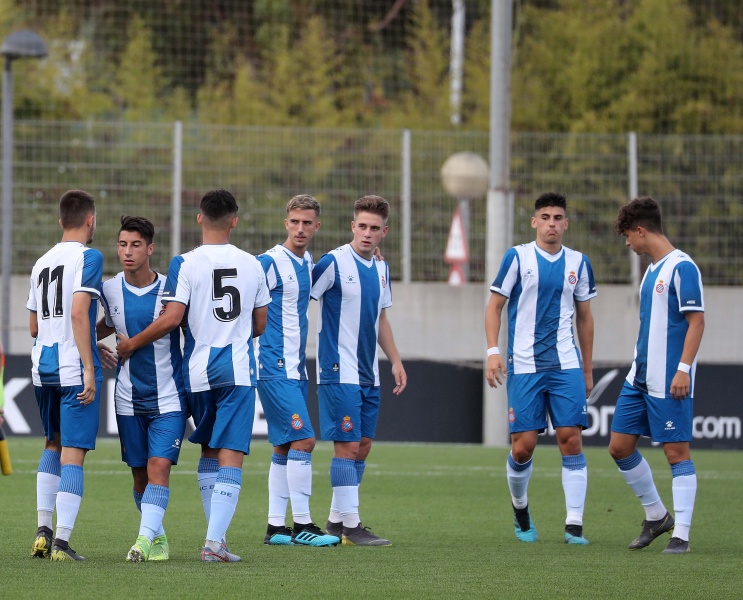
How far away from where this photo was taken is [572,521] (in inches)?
315

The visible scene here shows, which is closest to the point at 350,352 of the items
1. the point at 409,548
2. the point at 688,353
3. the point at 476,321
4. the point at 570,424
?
the point at 409,548

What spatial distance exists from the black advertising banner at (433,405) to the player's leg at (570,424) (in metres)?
6.76

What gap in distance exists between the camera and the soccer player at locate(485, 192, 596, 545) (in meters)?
8.12

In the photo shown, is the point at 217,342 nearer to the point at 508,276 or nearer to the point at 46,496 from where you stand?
the point at 46,496

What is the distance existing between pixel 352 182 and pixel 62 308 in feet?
40.3

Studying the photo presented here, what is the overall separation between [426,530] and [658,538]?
59.7 inches

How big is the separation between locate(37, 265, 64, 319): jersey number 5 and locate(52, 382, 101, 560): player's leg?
41cm

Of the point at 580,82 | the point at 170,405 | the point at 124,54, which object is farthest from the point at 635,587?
the point at 124,54

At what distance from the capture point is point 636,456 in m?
8.09

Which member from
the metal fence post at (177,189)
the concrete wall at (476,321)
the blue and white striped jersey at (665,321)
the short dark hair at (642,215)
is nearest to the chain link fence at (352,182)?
the metal fence post at (177,189)

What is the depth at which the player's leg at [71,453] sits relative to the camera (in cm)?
652

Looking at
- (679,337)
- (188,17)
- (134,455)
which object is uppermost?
(188,17)

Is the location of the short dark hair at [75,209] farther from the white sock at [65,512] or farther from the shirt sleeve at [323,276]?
the shirt sleeve at [323,276]

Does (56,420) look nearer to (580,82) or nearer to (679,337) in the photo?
(679,337)
